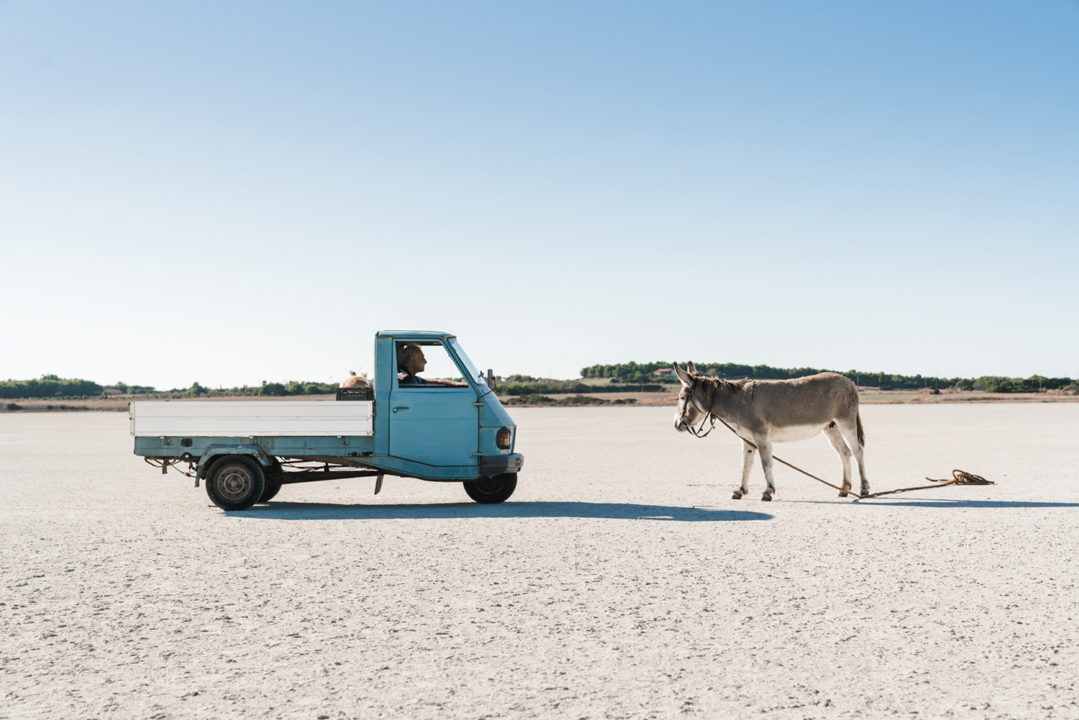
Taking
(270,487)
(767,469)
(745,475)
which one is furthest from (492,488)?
(767,469)

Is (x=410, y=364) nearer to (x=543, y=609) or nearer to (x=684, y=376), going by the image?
(x=684, y=376)

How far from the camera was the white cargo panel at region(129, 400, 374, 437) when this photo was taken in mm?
15820

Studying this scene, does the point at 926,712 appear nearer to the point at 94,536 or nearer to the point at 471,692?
the point at 471,692

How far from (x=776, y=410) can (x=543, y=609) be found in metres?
10.5

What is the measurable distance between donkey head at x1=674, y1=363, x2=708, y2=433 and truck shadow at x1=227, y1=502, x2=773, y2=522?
7.76 feet

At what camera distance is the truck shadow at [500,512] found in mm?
15016

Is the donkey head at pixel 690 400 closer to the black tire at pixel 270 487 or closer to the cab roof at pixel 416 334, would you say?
the cab roof at pixel 416 334

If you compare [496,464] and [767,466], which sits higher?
[496,464]

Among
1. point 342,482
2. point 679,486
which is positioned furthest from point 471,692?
point 342,482

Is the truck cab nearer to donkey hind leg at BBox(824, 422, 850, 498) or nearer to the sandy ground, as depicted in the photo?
the sandy ground

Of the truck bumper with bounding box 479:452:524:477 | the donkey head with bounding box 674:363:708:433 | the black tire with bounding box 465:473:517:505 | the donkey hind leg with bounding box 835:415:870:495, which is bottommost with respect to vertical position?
the black tire with bounding box 465:473:517:505

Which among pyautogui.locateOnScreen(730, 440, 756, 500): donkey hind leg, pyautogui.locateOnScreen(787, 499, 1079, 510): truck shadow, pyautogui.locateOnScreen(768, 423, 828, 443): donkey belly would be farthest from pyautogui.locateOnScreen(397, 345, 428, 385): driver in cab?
pyautogui.locateOnScreen(787, 499, 1079, 510): truck shadow

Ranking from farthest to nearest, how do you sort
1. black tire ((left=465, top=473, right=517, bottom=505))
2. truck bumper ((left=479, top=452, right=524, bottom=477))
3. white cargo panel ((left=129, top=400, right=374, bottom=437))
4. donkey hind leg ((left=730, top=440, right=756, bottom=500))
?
donkey hind leg ((left=730, top=440, right=756, bottom=500)) < black tire ((left=465, top=473, right=517, bottom=505)) < truck bumper ((left=479, top=452, right=524, bottom=477)) < white cargo panel ((left=129, top=400, right=374, bottom=437))

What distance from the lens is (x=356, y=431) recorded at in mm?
15953
